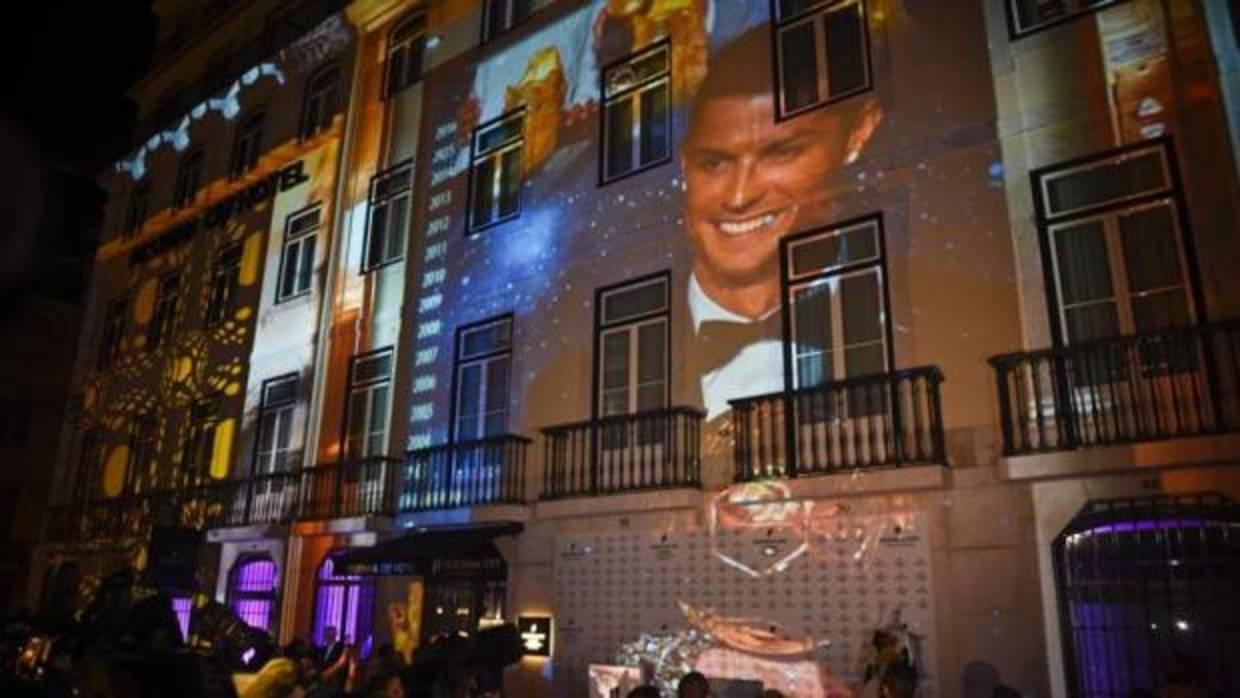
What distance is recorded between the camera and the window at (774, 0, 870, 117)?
11.0 metres

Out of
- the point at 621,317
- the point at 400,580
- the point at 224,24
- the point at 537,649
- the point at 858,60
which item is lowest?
the point at 537,649

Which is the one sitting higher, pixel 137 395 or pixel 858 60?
pixel 858 60

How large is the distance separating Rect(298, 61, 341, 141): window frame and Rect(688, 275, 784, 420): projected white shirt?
32.0ft

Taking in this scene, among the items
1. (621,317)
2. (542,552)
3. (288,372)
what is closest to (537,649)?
(542,552)

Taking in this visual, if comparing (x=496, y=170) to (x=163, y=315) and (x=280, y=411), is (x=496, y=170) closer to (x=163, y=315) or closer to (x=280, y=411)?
(x=280, y=411)

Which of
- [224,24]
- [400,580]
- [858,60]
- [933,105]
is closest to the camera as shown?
[933,105]

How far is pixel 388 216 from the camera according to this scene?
1591 centimetres

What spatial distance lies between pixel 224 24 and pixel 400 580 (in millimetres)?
14677

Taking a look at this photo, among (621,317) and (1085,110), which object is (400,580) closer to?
(621,317)

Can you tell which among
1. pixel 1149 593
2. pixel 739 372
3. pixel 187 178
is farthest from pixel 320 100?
pixel 1149 593

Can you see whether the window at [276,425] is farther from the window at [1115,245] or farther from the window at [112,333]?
the window at [1115,245]

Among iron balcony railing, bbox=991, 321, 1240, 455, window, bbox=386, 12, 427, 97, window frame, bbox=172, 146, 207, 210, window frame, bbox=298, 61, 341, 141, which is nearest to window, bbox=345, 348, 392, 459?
window, bbox=386, 12, 427, 97

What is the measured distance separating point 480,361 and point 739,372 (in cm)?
444

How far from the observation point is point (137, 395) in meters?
20.1
